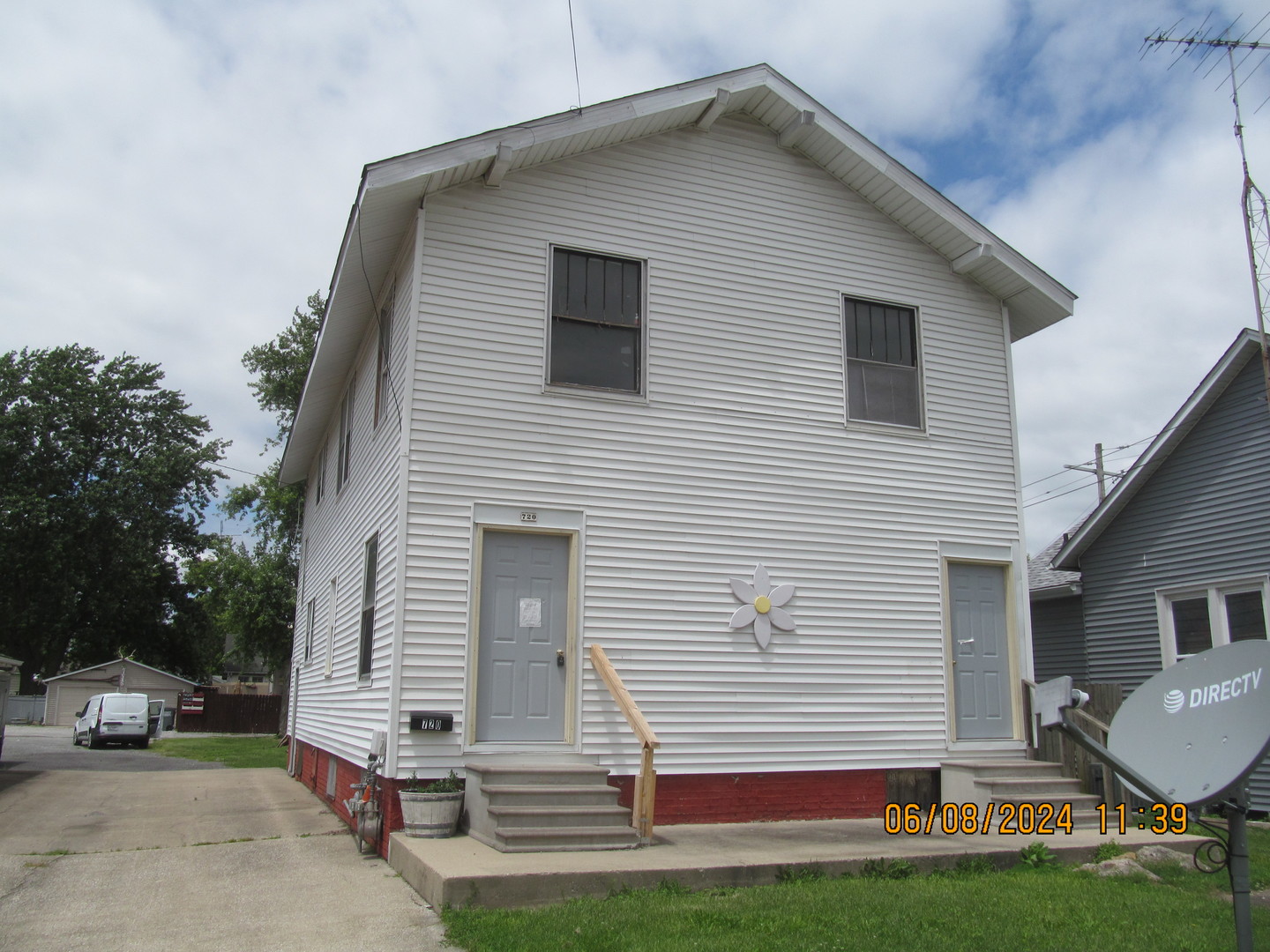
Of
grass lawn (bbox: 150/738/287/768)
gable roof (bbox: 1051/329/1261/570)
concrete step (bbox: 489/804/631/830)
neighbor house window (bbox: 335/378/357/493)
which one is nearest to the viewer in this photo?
concrete step (bbox: 489/804/631/830)

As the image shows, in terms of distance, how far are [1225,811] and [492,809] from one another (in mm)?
4702

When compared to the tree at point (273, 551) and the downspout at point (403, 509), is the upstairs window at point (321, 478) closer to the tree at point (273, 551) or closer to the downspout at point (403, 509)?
the downspout at point (403, 509)

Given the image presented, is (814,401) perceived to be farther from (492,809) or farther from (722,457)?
(492,809)

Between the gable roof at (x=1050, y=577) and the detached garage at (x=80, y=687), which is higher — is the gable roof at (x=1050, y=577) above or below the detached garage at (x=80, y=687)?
above

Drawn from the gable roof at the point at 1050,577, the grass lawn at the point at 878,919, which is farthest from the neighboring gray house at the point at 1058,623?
the grass lawn at the point at 878,919

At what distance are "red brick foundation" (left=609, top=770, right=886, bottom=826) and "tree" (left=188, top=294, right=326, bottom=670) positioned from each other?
2591 centimetres

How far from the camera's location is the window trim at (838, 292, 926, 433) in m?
10.7

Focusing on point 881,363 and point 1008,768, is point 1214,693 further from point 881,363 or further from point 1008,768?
point 881,363

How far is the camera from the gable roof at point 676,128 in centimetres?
917

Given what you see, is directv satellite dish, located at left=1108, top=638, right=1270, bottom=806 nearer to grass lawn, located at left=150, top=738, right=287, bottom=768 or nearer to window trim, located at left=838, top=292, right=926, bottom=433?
window trim, located at left=838, top=292, right=926, bottom=433

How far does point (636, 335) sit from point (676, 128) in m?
2.31

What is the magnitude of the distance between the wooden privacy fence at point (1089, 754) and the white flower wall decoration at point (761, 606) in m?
2.75

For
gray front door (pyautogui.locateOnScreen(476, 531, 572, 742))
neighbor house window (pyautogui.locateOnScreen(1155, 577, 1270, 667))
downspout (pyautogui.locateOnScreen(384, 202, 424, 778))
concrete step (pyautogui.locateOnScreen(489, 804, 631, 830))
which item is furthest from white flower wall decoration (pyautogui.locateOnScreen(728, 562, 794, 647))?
neighbor house window (pyautogui.locateOnScreen(1155, 577, 1270, 667))

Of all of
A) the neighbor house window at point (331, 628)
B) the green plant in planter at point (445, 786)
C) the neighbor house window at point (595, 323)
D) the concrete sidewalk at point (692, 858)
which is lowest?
the concrete sidewalk at point (692, 858)
